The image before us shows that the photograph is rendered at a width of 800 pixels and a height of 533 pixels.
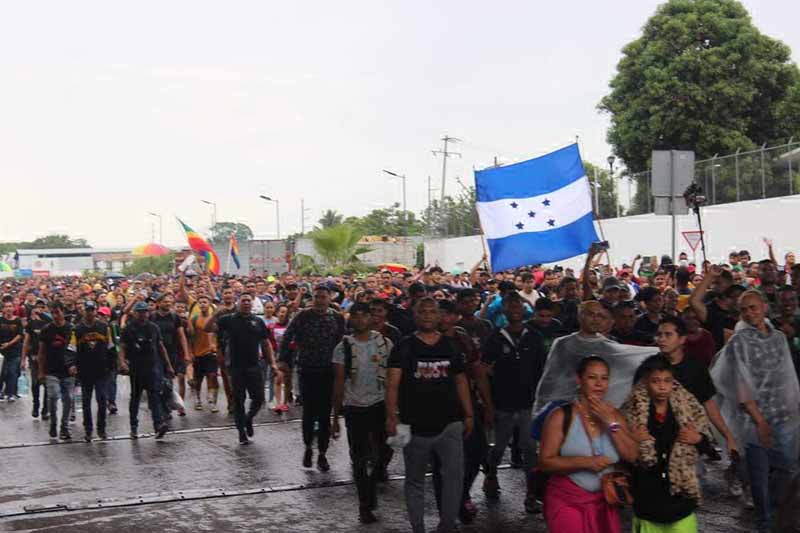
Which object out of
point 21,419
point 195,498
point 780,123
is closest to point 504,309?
point 195,498

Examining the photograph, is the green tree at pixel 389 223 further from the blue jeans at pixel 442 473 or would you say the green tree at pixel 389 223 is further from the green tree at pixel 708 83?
the blue jeans at pixel 442 473

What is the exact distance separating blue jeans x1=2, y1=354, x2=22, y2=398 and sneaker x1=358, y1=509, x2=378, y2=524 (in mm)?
11631

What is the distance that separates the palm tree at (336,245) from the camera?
1722 inches

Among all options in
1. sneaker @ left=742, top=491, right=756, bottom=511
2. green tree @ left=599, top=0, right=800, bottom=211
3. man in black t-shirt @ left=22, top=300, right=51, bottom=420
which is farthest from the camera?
green tree @ left=599, top=0, right=800, bottom=211

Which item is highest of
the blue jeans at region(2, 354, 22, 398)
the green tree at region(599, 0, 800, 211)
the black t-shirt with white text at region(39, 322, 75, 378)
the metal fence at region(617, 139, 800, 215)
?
the green tree at region(599, 0, 800, 211)

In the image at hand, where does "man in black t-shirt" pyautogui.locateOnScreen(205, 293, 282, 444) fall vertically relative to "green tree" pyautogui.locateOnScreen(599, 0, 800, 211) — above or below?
below

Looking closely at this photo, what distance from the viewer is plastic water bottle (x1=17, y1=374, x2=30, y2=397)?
2059 centimetres

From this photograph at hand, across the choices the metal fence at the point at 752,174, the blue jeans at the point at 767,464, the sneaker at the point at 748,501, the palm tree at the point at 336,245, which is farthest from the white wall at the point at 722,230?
the blue jeans at the point at 767,464

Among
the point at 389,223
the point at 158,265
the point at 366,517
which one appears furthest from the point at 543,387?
the point at 158,265

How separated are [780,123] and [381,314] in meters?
33.4

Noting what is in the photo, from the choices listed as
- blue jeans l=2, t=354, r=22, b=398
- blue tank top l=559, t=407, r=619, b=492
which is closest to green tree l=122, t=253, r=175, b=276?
blue jeans l=2, t=354, r=22, b=398

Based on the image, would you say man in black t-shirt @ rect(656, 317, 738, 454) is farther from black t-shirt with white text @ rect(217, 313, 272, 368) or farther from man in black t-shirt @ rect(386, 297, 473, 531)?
black t-shirt with white text @ rect(217, 313, 272, 368)

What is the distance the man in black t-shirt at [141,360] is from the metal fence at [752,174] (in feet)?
56.3

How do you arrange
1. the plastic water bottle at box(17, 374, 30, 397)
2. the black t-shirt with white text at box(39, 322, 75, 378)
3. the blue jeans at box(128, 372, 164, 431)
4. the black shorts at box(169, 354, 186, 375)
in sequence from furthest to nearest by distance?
the plastic water bottle at box(17, 374, 30, 397) → the black shorts at box(169, 354, 186, 375) → the black t-shirt with white text at box(39, 322, 75, 378) → the blue jeans at box(128, 372, 164, 431)
